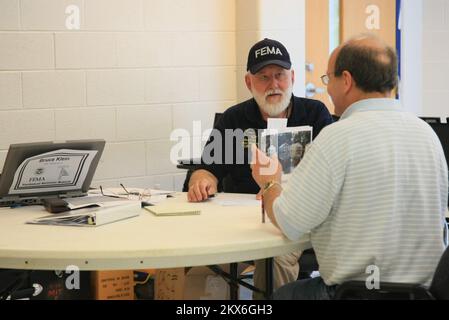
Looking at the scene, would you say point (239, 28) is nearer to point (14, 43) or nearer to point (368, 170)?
point (14, 43)

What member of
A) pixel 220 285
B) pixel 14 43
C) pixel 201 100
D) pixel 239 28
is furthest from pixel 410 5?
pixel 220 285

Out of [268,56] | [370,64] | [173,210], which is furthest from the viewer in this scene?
[268,56]

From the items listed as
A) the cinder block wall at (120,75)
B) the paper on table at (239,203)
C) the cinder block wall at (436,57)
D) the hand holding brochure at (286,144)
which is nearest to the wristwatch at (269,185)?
the hand holding brochure at (286,144)

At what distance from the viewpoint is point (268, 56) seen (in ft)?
9.87

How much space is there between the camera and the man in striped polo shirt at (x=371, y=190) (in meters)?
1.80

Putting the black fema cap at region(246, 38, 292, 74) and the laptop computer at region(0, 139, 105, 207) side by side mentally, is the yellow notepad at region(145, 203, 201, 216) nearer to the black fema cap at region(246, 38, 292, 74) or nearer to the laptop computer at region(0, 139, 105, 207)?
the laptop computer at region(0, 139, 105, 207)

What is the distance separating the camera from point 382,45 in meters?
1.89

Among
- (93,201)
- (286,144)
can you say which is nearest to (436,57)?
(286,144)

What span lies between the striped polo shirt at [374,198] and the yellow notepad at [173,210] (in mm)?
540

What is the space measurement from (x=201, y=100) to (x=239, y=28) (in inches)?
20.9

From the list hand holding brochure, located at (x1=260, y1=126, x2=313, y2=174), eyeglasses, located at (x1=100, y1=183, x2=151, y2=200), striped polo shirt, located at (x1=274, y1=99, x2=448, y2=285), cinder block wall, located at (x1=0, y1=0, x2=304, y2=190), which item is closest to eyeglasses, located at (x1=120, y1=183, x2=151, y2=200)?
eyeglasses, located at (x1=100, y1=183, x2=151, y2=200)

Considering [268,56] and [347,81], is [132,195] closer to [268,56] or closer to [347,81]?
[268,56]

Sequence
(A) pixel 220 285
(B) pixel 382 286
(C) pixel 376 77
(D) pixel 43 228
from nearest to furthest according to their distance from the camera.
Answer: (B) pixel 382 286, (C) pixel 376 77, (D) pixel 43 228, (A) pixel 220 285

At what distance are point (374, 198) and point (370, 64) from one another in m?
0.38
